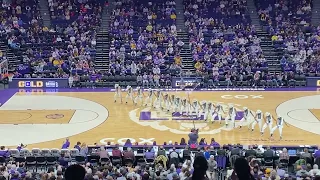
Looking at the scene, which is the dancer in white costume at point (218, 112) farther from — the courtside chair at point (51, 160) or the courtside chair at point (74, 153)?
the courtside chair at point (51, 160)

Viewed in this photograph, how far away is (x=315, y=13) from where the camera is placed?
154 ft

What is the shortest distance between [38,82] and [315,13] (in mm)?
24886

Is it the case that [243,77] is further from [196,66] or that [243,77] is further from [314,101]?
[314,101]

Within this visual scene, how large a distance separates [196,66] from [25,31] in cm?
1435

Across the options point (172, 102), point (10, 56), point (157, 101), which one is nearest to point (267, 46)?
point (157, 101)

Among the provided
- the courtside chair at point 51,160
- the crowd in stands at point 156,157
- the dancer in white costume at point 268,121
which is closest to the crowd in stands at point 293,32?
the dancer in white costume at point 268,121

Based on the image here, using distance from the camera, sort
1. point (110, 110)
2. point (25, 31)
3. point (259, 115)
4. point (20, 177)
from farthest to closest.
Result: point (25, 31), point (110, 110), point (259, 115), point (20, 177)

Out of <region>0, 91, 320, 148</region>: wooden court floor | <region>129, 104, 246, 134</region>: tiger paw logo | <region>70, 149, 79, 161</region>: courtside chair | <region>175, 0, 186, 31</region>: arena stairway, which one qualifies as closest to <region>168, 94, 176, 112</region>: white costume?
<region>129, 104, 246, 134</region>: tiger paw logo

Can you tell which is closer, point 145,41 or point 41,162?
point 41,162

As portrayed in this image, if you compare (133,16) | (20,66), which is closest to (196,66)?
(133,16)

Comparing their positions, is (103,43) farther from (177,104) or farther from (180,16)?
(177,104)

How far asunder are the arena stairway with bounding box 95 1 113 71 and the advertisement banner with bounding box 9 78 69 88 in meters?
3.93

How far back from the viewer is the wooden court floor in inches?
963

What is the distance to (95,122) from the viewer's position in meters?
27.8
